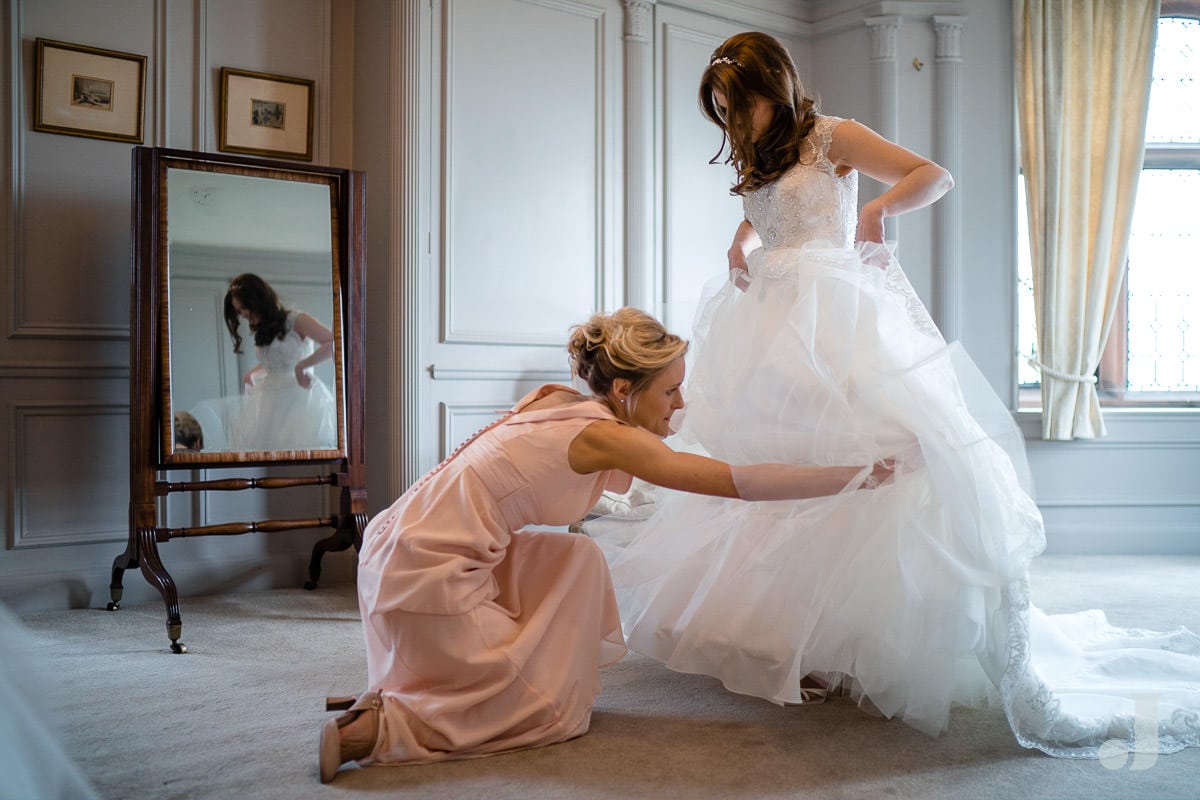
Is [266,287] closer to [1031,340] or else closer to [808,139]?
[808,139]

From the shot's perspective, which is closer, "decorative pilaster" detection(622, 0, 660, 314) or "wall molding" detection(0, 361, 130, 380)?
"wall molding" detection(0, 361, 130, 380)

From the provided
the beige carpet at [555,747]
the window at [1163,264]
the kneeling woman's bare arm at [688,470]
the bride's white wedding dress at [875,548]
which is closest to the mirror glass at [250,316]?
the beige carpet at [555,747]

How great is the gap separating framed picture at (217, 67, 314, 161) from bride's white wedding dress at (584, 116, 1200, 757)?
2.32m

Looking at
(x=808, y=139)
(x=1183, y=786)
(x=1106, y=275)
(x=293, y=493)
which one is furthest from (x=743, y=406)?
(x=1106, y=275)

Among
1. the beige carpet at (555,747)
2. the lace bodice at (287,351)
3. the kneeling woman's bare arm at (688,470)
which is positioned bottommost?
the beige carpet at (555,747)

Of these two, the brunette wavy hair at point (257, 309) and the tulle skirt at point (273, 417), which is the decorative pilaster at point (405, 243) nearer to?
the tulle skirt at point (273, 417)

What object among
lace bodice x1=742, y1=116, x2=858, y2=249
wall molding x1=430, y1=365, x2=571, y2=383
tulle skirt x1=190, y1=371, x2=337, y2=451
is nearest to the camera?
lace bodice x1=742, y1=116, x2=858, y2=249

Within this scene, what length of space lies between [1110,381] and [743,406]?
3505mm

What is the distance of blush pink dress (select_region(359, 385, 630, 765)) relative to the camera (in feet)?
6.34

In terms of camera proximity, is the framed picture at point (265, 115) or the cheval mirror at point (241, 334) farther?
the framed picture at point (265, 115)

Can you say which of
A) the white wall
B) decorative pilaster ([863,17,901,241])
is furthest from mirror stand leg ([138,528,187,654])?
decorative pilaster ([863,17,901,241])

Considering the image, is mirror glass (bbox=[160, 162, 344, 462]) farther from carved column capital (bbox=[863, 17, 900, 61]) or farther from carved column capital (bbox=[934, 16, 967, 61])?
carved column capital (bbox=[934, 16, 967, 61])

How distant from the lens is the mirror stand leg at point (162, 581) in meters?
2.93

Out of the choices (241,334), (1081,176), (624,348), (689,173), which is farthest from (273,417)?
(1081,176)
